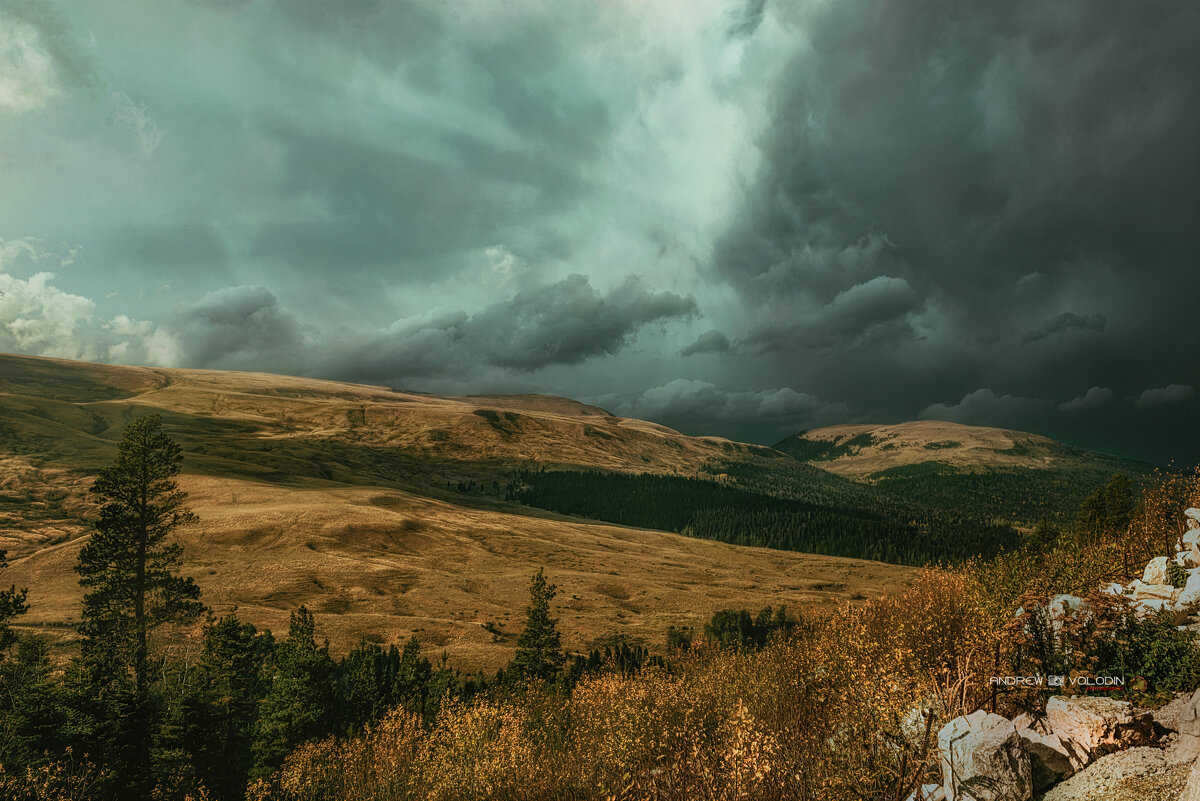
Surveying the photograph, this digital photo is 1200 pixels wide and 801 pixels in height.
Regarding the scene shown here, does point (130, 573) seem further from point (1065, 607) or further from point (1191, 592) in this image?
point (1191, 592)

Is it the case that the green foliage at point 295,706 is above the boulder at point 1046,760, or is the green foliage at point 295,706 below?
below

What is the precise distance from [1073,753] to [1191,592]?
5.15 meters

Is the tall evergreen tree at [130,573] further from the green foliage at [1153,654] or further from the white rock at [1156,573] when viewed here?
the white rock at [1156,573]

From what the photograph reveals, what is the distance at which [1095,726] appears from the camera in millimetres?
9453

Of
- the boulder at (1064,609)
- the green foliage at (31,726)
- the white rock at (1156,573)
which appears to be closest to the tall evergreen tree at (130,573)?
the green foliage at (31,726)

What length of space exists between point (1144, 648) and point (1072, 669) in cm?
132

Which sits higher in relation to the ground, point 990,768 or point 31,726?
point 990,768

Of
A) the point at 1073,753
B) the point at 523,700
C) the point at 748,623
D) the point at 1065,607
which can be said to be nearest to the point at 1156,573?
the point at 1065,607

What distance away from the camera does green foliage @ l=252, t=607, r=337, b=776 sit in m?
39.2

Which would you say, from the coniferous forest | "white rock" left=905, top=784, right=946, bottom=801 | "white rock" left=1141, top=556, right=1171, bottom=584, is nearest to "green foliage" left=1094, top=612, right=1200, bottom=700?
the coniferous forest

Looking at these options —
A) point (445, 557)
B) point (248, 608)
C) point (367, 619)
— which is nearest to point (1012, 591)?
point (367, 619)

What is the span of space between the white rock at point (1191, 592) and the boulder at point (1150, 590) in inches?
9.6

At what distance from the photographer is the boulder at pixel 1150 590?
12.1 meters

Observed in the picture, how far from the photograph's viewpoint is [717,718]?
16.3 metres
